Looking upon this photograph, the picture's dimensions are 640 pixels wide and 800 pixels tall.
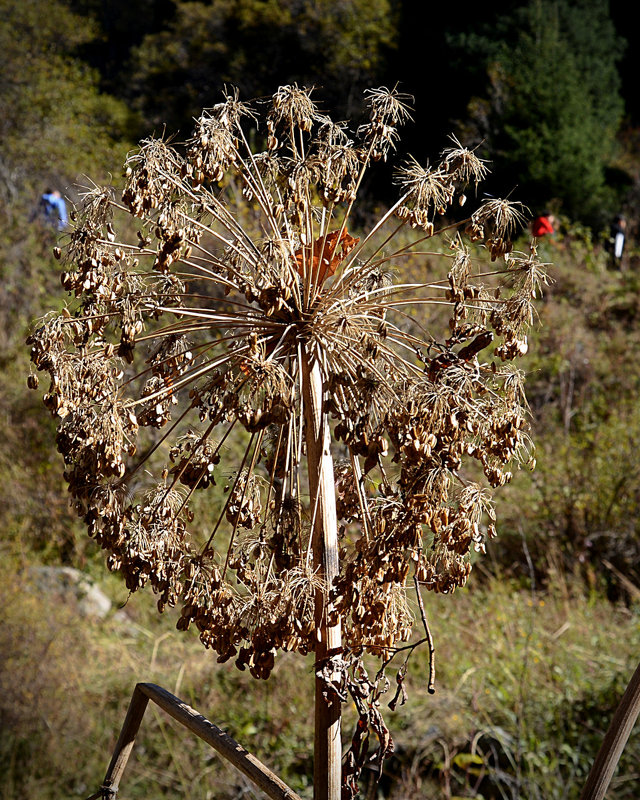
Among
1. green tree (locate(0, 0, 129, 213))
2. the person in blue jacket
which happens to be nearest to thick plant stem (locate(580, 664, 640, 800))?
the person in blue jacket

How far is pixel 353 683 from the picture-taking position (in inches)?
40.8

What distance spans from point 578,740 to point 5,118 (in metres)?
11.5

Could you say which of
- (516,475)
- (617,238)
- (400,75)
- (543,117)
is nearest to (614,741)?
(516,475)

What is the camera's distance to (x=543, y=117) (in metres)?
11.0

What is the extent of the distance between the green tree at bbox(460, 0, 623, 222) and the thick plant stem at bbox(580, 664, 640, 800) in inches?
387

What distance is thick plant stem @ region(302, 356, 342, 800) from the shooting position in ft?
3.41

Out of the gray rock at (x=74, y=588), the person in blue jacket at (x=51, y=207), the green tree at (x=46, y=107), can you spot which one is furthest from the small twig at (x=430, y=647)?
the green tree at (x=46, y=107)

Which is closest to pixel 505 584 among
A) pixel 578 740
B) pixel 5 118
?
pixel 578 740

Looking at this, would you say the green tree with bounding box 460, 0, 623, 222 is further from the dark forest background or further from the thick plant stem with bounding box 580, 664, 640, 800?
the thick plant stem with bounding box 580, 664, 640, 800

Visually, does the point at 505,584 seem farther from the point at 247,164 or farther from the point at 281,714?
the point at 247,164

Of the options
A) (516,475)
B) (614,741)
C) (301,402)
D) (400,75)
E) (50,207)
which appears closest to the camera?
(614,741)

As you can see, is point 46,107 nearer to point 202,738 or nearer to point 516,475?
point 516,475

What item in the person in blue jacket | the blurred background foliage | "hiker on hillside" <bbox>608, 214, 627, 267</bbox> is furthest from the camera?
"hiker on hillside" <bbox>608, 214, 627, 267</bbox>

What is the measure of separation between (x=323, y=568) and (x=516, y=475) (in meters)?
6.06
